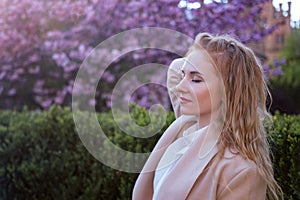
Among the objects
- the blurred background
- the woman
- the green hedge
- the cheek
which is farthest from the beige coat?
the blurred background

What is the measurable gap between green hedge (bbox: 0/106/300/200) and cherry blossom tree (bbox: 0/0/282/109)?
1.68 metres

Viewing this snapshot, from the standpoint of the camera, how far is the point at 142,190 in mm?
1938

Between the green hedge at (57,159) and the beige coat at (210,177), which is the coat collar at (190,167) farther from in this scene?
the green hedge at (57,159)

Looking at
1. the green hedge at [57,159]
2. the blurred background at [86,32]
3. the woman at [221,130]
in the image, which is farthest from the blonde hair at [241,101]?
the blurred background at [86,32]

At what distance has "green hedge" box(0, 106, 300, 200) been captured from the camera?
10.6 ft

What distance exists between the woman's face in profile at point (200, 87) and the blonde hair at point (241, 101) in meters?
0.03

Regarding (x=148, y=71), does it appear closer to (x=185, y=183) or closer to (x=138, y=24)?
(x=138, y=24)

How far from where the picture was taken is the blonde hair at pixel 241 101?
1653 millimetres

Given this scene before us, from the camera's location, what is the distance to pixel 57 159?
3.52 m

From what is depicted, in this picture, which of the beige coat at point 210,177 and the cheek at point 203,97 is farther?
the cheek at point 203,97

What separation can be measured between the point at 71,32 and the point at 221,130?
436 cm

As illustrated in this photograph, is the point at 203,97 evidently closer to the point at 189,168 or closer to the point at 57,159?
the point at 189,168

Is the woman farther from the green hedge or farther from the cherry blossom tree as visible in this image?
the cherry blossom tree

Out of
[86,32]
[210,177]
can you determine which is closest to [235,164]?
[210,177]
